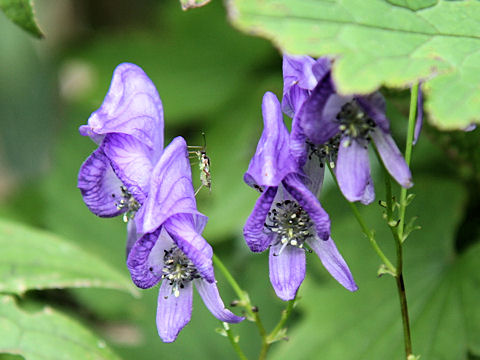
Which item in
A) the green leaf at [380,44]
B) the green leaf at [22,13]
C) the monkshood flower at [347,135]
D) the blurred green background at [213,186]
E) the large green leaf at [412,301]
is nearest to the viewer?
the green leaf at [380,44]

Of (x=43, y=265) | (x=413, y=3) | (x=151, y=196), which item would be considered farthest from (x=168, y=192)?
(x=43, y=265)

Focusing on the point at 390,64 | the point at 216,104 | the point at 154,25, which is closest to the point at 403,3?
the point at 390,64

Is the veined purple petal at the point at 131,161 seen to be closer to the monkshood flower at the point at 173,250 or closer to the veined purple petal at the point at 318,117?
the monkshood flower at the point at 173,250

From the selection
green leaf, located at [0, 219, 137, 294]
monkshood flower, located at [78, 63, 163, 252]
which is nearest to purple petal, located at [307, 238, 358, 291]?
monkshood flower, located at [78, 63, 163, 252]

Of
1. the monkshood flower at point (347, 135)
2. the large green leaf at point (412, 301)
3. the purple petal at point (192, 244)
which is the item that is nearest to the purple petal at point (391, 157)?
the monkshood flower at point (347, 135)

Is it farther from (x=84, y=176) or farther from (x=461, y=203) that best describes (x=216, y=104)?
(x=84, y=176)
